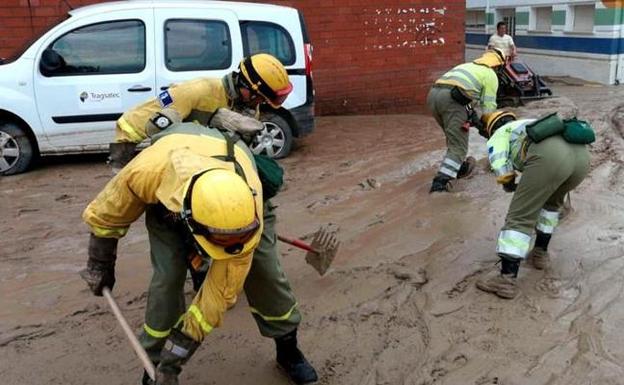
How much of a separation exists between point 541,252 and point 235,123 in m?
2.30

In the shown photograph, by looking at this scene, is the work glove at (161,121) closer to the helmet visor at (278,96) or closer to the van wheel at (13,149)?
the helmet visor at (278,96)

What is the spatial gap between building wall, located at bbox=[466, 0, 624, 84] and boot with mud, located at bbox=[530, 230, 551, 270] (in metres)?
11.0

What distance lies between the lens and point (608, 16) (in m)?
13.9

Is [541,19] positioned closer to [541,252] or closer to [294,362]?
[541,252]

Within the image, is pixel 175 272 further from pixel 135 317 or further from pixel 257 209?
pixel 135 317

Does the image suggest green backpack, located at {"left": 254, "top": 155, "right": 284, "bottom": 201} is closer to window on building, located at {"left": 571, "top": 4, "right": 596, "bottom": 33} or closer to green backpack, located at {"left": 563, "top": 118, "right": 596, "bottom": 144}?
green backpack, located at {"left": 563, "top": 118, "right": 596, "bottom": 144}

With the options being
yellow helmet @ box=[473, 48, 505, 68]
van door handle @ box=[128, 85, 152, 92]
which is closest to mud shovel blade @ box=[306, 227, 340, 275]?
yellow helmet @ box=[473, 48, 505, 68]

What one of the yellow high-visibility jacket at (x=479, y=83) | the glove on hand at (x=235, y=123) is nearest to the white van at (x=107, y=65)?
the yellow high-visibility jacket at (x=479, y=83)

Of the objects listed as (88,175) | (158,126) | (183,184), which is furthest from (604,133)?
(183,184)

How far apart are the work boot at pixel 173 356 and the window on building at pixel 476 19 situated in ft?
63.1

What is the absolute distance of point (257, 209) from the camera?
8.35ft

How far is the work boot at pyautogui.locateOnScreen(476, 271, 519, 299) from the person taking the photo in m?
4.09

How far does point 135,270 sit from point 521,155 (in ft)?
8.96

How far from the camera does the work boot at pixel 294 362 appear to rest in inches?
129
